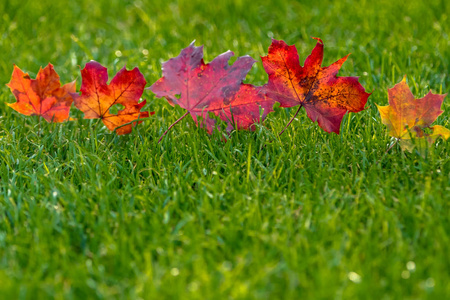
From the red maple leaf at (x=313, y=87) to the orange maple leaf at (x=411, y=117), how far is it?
11cm

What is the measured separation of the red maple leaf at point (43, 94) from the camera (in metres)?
2.17

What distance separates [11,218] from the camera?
1.67 m

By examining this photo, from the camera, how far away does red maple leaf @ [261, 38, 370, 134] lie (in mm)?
1958

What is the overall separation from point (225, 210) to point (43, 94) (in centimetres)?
106

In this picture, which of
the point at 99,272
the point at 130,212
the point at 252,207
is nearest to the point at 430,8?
the point at 252,207

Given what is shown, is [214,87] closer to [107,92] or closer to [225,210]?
[107,92]

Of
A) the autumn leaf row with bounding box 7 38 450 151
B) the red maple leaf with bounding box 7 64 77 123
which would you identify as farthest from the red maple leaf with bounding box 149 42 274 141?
the red maple leaf with bounding box 7 64 77 123

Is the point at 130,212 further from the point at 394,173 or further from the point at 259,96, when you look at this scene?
the point at 394,173

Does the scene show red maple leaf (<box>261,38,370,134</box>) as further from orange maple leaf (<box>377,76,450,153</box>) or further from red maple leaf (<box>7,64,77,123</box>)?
red maple leaf (<box>7,64,77,123</box>)

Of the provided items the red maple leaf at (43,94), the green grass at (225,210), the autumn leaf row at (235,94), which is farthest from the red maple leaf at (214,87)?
the red maple leaf at (43,94)

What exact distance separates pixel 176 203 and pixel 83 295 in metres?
0.45

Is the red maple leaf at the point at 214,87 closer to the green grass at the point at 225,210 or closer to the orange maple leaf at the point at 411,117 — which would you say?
the green grass at the point at 225,210

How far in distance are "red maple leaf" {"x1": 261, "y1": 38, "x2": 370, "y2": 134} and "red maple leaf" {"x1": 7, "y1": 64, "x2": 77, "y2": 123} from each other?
34.3 inches

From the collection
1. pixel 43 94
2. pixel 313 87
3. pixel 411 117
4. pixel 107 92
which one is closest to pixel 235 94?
pixel 313 87
